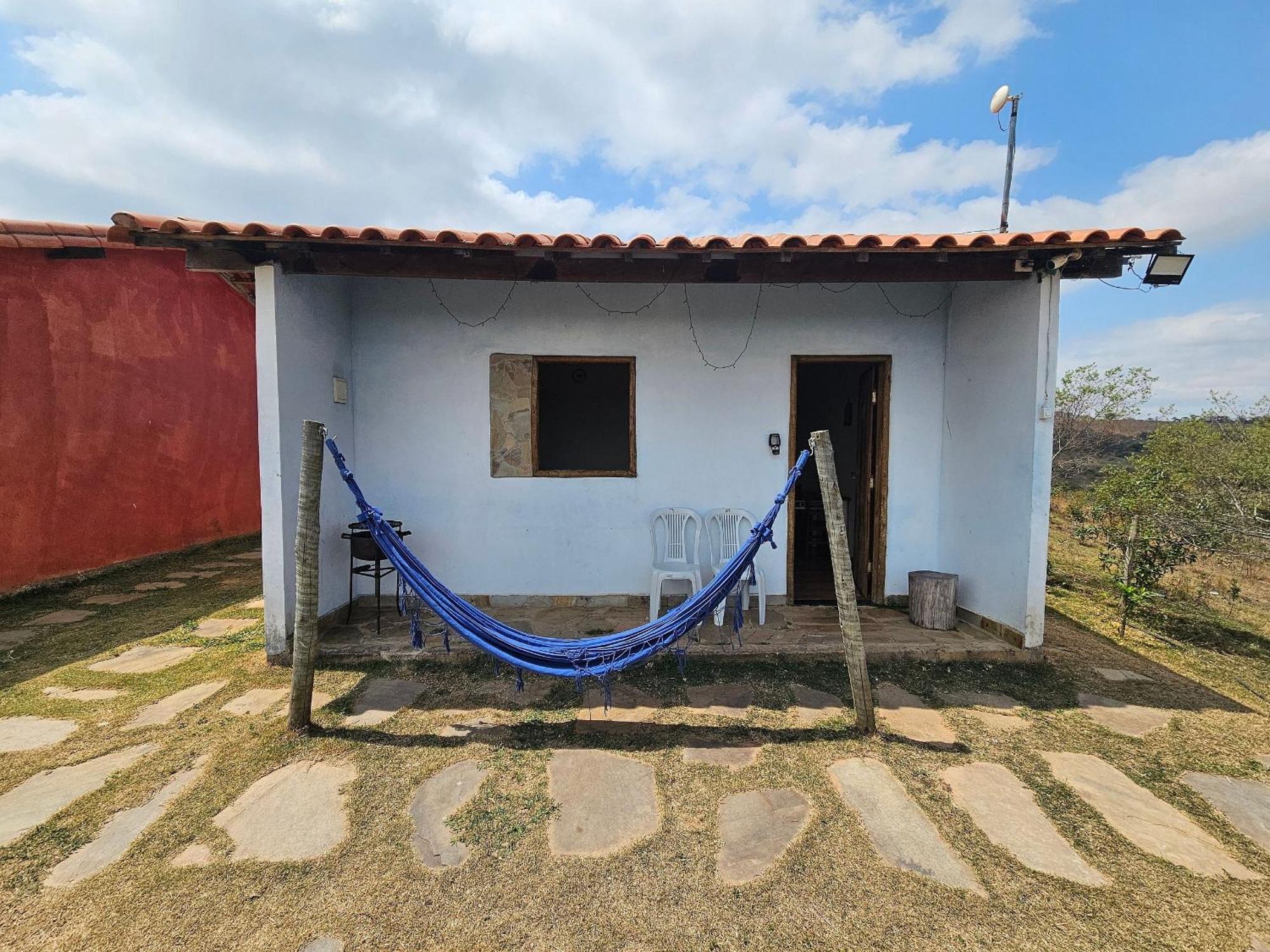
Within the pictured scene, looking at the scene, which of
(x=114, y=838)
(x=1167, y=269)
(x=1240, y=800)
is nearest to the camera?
(x=114, y=838)

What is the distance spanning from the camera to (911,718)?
8.39ft

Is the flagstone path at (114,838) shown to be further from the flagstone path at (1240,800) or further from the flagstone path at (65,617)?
the flagstone path at (1240,800)

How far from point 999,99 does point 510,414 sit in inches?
175

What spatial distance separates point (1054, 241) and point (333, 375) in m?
4.35

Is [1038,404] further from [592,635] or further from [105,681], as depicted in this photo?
[105,681]

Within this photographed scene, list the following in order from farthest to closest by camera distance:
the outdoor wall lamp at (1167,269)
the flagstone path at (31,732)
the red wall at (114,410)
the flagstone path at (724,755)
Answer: the red wall at (114,410) < the outdoor wall lamp at (1167,269) < the flagstone path at (31,732) < the flagstone path at (724,755)

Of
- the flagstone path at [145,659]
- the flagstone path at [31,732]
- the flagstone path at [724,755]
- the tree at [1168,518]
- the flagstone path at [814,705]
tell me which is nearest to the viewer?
the flagstone path at [724,755]

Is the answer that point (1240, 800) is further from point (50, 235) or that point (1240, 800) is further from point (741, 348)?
point (50, 235)

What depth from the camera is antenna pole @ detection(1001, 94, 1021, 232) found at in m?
4.03

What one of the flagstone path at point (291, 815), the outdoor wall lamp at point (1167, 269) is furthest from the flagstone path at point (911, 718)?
the outdoor wall lamp at point (1167, 269)

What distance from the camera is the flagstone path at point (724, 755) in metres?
2.18

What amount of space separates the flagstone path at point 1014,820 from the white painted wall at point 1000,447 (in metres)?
1.50

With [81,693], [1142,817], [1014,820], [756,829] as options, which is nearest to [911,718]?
[1014,820]

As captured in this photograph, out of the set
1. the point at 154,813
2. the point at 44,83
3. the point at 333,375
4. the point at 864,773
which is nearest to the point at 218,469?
the point at 44,83
